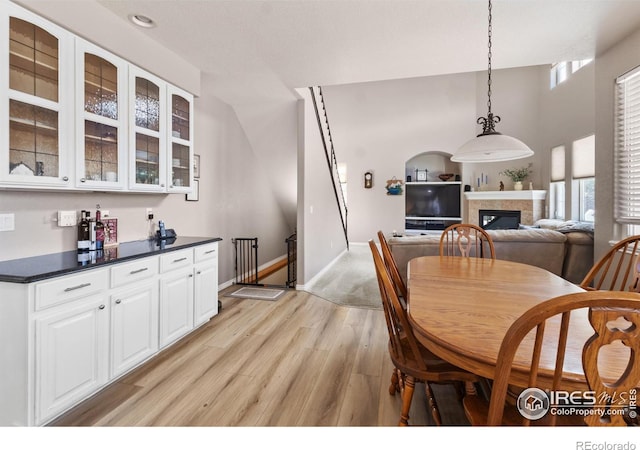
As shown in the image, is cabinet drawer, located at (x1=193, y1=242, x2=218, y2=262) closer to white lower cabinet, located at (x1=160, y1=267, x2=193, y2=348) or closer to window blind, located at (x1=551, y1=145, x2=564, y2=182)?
white lower cabinet, located at (x1=160, y1=267, x2=193, y2=348)

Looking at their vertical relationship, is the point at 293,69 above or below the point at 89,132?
above

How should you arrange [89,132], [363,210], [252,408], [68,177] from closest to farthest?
[252,408] → [68,177] → [89,132] → [363,210]

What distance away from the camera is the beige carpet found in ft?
12.7

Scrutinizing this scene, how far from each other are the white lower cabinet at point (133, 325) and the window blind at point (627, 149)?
3.97 meters

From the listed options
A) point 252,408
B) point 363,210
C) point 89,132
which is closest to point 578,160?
point 363,210

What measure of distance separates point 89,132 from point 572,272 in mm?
4586

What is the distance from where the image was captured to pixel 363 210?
27.6 ft

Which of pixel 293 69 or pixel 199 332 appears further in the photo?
pixel 293 69

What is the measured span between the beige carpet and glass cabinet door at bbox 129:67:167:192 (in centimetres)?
239

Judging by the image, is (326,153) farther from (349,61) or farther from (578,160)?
(578,160)

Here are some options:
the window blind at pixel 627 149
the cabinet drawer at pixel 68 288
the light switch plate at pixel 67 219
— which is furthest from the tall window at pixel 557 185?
the light switch plate at pixel 67 219

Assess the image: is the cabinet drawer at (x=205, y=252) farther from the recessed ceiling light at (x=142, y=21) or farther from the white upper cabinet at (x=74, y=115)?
the recessed ceiling light at (x=142, y=21)

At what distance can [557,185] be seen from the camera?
641cm
